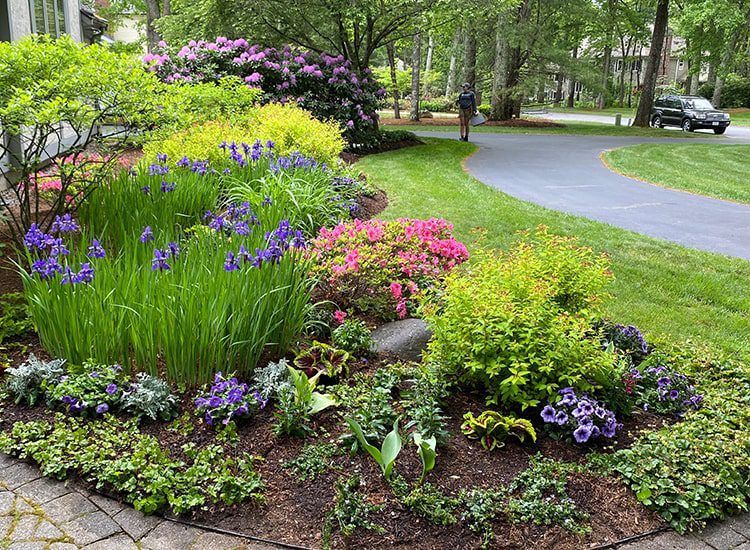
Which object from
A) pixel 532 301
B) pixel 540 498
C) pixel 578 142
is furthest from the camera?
pixel 578 142

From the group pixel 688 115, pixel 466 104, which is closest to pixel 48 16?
Result: pixel 466 104

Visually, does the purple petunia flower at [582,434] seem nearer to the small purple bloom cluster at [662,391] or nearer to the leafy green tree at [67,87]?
the small purple bloom cluster at [662,391]

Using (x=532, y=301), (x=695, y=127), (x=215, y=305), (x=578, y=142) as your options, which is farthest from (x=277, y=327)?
(x=695, y=127)

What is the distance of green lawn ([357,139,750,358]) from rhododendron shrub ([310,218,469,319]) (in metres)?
1.41

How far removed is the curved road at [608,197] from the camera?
841 centimetres

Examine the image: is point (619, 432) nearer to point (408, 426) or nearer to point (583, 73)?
point (408, 426)

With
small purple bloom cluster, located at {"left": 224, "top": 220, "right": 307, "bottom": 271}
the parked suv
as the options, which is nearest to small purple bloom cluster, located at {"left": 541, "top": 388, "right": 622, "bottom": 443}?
small purple bloom cluster, located at {"left": 224, "top": 220, "right": 307, "bottom": 271}

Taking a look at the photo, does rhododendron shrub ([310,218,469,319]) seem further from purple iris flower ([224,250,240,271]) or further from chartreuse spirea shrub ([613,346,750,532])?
chartreuse spirea shrub ([613,346,750,532])

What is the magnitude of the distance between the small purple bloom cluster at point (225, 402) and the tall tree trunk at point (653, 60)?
2560 cm

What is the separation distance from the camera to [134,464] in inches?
108

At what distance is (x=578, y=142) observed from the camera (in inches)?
819

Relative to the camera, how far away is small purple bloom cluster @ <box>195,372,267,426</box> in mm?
3104

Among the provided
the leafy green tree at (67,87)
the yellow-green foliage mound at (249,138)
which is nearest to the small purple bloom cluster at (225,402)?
the leafy green tree at (67,87)

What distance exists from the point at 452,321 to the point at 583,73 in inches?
927
